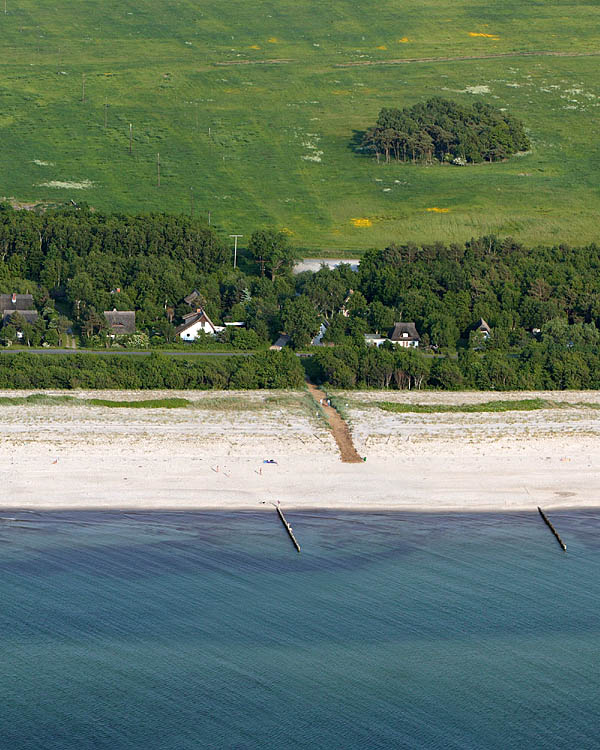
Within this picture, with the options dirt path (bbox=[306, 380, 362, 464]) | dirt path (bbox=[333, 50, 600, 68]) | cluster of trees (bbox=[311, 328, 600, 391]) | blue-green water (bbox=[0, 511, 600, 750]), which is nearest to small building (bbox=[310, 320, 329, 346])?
cluster of trees (bbox=[311, 328, 600, 391])

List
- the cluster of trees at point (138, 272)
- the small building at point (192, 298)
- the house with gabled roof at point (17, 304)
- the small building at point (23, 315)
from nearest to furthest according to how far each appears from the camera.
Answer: the small building at point (23, 315) → the house with gabled roof at point (17, 304) → the cluster of trees at point (138, 272) → the small building at point (192, 298)

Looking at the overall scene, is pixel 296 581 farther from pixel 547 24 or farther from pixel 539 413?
pixel 547 24

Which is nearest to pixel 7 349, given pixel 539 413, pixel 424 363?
pixel 424 363

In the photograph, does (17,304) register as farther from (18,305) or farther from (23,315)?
(23,315)

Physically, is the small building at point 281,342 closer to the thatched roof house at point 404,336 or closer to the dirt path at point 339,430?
the thatched roof house at point 404,336

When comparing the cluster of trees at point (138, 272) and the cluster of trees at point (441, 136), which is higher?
the cluster of trees at point (441, 136)

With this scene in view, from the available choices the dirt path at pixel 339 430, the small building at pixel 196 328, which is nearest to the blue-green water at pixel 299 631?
the dirt path at pixel 339 430

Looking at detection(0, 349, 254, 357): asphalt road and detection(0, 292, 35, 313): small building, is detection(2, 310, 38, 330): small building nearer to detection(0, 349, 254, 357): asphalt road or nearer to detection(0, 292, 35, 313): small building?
detection(0, 292, 35, 313): small building

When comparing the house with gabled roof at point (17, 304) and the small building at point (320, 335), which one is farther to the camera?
the house with gabled roof at point (17, 304)
